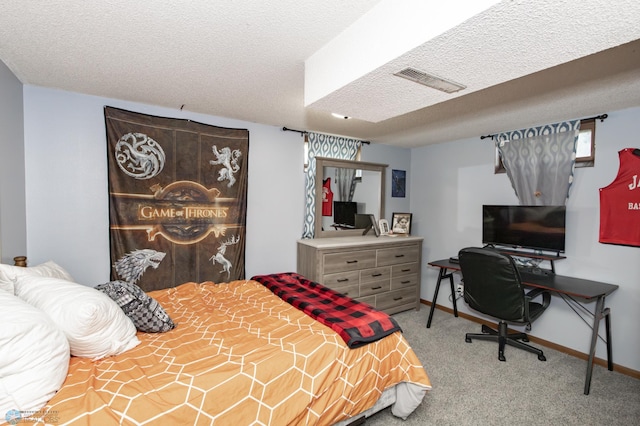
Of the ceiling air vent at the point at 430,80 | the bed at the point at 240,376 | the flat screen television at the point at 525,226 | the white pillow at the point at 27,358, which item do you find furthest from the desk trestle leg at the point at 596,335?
the white pillow at the point at 27,358

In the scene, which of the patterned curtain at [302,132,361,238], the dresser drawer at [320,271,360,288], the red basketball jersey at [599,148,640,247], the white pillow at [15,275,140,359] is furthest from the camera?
the patterned curtain at [302,132,361,238]

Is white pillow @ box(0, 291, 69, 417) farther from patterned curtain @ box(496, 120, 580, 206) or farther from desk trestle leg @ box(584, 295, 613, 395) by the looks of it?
patterned curtain @ box(496, 120, 580, 206)

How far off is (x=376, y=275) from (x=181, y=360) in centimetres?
265

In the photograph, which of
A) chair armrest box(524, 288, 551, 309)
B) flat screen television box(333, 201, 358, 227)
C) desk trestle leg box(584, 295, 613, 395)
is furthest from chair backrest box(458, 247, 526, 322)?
flat screen television box(333, 201, 358, 227)

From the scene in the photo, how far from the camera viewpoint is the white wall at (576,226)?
8.84ft

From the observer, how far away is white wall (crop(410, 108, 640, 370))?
2693 millimetres

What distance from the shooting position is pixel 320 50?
1.75 meters

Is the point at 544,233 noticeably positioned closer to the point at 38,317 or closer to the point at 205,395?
the point at 205,395

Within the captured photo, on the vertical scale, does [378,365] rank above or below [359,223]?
below

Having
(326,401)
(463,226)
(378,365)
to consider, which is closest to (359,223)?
(463,226)

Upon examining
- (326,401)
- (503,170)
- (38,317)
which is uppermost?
(503,170)

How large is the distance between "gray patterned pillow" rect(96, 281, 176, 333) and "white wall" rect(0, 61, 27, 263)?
2.45 ft

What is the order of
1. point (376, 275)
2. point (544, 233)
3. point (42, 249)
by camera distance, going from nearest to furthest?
point (42, 249) → point (544, 233) → point (376, 275)

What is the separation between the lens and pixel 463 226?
4047 millimetres
